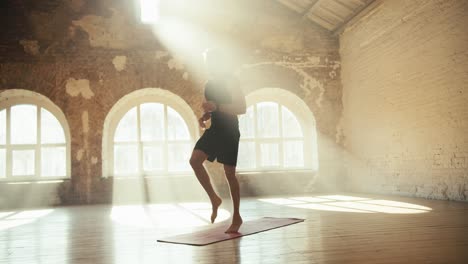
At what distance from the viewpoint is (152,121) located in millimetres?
8977

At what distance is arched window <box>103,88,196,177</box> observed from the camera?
28.8 ft

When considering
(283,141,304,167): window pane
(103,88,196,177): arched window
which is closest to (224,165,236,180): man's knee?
(103,88,196,177): arched window

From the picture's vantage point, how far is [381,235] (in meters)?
3.23

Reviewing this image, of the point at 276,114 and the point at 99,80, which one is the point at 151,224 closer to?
the point at 99,80

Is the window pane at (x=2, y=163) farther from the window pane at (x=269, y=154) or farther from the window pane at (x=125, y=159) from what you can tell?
the window pane at (x=269, y=154)

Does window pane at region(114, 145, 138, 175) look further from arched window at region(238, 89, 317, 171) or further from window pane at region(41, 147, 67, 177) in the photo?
arched window at region(238, 89, 317, 171)

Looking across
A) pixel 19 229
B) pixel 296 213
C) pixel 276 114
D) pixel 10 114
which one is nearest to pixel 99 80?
pixel 10 114

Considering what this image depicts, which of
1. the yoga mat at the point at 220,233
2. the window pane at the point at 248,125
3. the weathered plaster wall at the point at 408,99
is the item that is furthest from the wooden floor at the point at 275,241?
the window pane at the point at 248,125

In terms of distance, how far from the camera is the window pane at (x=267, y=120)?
9.31 m

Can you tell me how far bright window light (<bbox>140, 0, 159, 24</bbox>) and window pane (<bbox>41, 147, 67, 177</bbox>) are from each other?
3.06m

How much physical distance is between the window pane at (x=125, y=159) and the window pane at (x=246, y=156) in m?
2.15

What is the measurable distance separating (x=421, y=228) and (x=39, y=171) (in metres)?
7.24

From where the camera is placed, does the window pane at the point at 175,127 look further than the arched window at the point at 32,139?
Yes

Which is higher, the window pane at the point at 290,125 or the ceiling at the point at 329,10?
the ceiling at the point at 329,10
